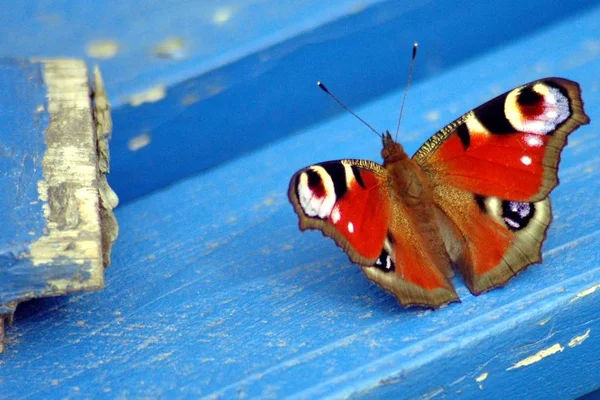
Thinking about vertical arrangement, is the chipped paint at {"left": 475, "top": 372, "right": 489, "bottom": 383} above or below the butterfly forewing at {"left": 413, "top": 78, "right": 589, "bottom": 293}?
below

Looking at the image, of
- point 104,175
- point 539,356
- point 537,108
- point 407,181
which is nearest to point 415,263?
point 407,181

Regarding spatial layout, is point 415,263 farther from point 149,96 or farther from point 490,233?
point 149,96

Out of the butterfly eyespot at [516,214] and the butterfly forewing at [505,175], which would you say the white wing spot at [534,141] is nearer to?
the butterfly forewing at [505,175]

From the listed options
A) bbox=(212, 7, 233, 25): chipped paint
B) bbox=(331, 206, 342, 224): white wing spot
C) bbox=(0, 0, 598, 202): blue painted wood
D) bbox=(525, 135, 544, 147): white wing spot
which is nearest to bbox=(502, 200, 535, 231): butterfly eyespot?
bbox=(525, 135, 544, 147): white wing spot

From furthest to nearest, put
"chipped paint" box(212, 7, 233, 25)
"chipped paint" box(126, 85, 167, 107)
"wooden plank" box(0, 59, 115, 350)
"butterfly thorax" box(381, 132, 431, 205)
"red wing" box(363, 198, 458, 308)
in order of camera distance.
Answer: "chipped paint" box(212, 7, 233, 25) → "chipped paint" box(126, 85, 167, 107) → "butterfly thorax" box(381, 132, 431, 205) → "red wing" box(363, 198, 458, 308) → "wooden plank" box(0, 59, 115, 350)

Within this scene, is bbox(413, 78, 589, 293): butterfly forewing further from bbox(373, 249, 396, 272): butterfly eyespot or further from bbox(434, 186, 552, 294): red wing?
bbox(373, 249, 396, 272): butterfly eyespot

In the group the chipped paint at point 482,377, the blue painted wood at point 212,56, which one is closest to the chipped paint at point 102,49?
the blue painted wood at point 212,56
